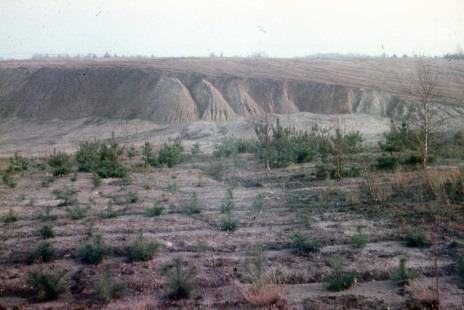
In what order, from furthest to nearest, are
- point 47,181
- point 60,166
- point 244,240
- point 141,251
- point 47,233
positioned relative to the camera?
point 60,166
point 47,181
point 47,233
point 244,240
point 141,251

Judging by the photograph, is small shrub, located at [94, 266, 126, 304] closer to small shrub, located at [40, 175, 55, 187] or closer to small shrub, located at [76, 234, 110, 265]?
small shrub, located at [76, 234, 110, 265]

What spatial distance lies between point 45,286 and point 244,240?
415 cm

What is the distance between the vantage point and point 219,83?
183 feet

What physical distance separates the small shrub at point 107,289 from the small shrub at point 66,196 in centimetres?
779

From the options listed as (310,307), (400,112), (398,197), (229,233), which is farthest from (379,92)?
(310,307)

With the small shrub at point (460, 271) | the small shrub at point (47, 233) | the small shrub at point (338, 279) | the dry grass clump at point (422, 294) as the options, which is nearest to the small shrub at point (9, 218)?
the small shrub at point (47, 233)

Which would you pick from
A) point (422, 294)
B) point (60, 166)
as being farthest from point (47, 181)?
point (422, 294)

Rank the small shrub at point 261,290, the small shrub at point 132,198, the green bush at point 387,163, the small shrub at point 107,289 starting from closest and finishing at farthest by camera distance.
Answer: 1. the small shrub at point 261,290
2. the small shrub at point 107,289
3. the small shrub at point 132,198
4. the green bush at point 387,163

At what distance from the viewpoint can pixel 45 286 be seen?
8930 mm

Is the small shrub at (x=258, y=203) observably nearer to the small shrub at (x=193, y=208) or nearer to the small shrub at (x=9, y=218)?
the small shrub at (x=193, y=208)

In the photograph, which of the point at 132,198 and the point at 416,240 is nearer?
the point at 416,240

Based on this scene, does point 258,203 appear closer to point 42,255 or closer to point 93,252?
point 93,252

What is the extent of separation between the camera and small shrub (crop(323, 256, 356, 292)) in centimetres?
871

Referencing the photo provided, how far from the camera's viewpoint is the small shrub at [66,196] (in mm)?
16438
